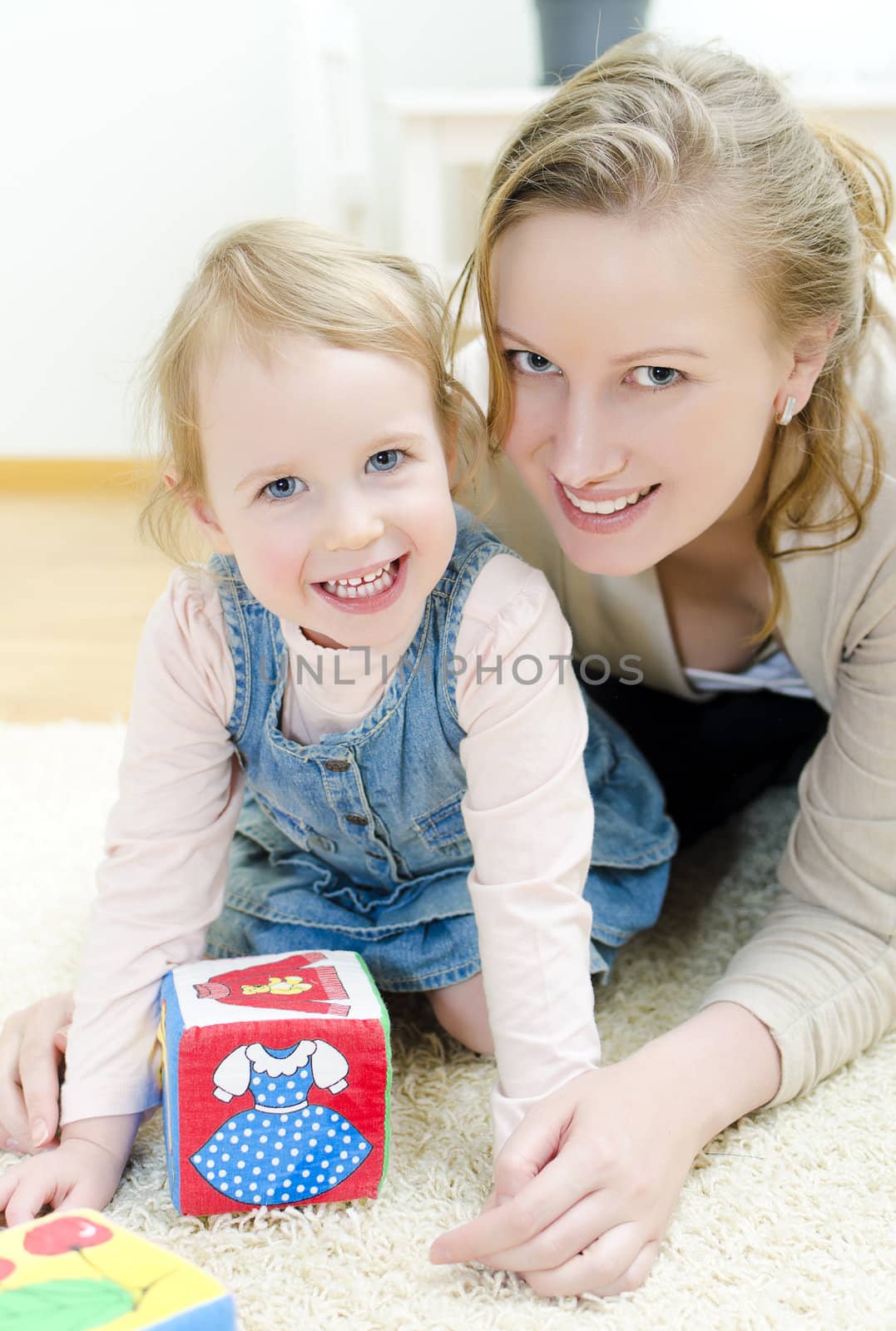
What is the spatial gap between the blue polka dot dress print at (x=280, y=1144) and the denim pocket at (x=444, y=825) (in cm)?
25

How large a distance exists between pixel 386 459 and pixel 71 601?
1473 mm

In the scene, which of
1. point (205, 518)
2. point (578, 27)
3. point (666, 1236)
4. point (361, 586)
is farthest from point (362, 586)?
point (578, 27)

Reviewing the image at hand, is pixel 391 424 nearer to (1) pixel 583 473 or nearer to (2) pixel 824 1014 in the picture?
(1) pixel 583 473

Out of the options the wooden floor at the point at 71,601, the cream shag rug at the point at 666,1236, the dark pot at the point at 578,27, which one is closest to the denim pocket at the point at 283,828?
the cream shag rug at the point at 666,1236

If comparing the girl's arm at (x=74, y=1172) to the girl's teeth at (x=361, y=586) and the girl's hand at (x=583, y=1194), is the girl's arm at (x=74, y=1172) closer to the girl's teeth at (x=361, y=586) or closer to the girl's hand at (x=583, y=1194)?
the girl's hand at (x=583, y=1194)

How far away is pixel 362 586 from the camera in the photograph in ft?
2.82

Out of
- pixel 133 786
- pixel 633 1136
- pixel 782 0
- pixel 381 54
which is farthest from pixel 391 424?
pixel 381 54

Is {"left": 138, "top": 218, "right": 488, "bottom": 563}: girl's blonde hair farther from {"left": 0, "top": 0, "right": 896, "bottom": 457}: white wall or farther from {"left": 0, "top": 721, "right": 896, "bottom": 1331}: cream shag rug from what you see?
{"left": 0, "top": 0, "right": 896, "bottom": 457}: white wall

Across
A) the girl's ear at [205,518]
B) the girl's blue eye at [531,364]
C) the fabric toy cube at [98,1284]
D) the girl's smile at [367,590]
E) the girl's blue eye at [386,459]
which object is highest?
the girl's blue eye at [531,364]

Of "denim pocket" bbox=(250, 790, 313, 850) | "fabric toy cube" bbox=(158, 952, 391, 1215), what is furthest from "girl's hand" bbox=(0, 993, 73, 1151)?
"denim pocket" bbox=(250, 790, 313, 850)

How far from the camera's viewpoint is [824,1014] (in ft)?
3.03

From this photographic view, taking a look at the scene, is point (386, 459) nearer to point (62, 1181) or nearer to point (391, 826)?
point (391, 826)

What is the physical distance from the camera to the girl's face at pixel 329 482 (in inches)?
31.5

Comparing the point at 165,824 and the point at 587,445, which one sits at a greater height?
the point at 587,445
